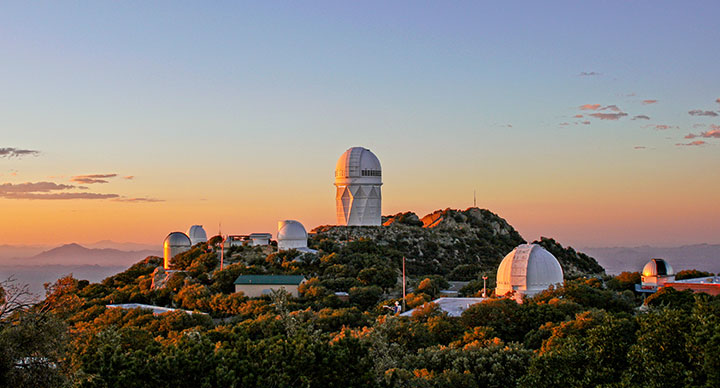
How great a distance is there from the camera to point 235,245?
233 ft

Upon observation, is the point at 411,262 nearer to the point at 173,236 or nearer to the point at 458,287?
the point at 458,287

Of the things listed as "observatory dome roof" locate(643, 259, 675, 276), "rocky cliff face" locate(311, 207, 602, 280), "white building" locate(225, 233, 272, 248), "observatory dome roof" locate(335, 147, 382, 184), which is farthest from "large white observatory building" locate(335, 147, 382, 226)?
"observatory dome roof" locate(643, 259, 675, 276)

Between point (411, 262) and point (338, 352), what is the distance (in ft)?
178

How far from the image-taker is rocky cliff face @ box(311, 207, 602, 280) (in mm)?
75188

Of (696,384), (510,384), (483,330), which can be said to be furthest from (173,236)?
(696,384)

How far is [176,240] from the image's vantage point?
7306cm

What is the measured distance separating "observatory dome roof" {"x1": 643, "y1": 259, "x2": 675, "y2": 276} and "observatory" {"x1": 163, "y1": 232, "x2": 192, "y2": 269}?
146ft

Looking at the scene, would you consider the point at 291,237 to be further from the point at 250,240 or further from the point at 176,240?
the point at 176,240

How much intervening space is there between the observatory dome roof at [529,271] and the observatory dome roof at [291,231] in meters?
27.5

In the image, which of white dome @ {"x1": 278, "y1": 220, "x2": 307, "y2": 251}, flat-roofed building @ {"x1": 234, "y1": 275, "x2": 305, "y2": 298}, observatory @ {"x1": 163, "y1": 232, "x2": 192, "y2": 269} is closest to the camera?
flat-roofed building @ {"x1": 234, "y1": 275, "x2": 305, "y2": 298}

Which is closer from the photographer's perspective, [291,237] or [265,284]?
[265,284]

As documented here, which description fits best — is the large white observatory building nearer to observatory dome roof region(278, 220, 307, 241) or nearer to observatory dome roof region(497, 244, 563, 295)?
observatory dome roof region(278, 220, 307, 241)

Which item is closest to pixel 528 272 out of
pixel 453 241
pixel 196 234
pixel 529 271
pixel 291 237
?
pixel 529 271

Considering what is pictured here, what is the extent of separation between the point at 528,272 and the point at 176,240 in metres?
41.6
